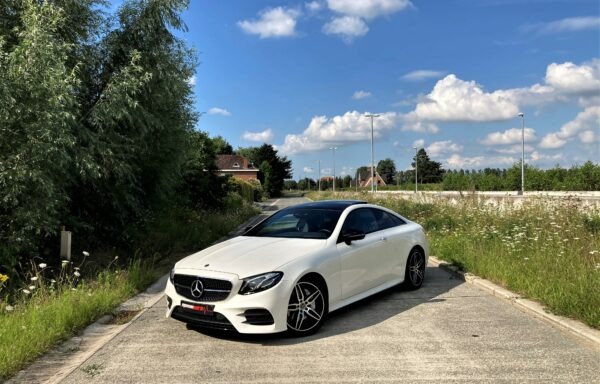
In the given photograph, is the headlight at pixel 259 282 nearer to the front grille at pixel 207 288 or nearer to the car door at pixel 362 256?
the front grille at pixel 207 288

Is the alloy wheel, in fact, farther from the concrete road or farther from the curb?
the curb

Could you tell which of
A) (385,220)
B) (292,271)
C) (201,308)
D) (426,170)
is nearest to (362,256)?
(385,220)

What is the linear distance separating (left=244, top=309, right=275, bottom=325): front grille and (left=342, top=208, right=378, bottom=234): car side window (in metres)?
1.87

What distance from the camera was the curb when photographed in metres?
5.83

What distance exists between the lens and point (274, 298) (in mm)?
5664

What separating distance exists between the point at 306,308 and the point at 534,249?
536 cm

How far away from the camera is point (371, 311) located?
7234mm

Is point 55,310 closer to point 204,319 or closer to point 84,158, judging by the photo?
point 204,319

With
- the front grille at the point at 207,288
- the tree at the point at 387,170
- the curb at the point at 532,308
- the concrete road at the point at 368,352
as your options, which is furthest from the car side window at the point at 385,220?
the tree at the point at 387,170

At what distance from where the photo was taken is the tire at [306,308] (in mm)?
5934

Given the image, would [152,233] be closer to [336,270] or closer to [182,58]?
[182,58]

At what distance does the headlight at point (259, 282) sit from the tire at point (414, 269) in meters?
3.25

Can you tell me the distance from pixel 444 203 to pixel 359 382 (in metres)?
16.3

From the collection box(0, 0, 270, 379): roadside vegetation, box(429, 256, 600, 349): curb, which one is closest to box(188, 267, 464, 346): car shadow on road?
box(429, 256, 600, 349): curb
